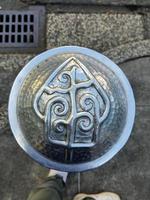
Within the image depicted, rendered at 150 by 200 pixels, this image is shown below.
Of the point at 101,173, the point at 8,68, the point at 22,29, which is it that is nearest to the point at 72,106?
the point at 101,173

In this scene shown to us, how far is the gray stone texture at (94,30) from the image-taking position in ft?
9.46

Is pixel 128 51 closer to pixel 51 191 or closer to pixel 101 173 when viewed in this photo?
pixel 101 173

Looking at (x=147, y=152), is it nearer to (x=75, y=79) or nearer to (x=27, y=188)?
(x=27, y=188)

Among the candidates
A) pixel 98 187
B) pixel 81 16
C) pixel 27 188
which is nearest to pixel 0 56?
pixel 81 16

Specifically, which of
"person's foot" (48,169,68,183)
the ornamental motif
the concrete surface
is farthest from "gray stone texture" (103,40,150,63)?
the ornamental motif

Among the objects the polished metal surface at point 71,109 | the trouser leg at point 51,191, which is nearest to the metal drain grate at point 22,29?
the polished metal surface at point 71,109

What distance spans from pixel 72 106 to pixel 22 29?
4.21 feet

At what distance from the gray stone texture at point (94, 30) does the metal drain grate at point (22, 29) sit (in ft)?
0.23

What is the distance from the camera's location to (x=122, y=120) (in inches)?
82.7

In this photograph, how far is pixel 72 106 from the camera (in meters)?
1.81

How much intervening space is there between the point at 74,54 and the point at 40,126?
40 centimetres

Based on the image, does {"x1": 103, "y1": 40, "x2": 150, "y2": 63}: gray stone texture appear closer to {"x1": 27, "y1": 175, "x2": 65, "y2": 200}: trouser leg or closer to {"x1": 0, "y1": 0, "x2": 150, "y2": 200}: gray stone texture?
{"x1": 0, "y1": 0, "x2": 150, "y2": 200}: gray stone texture

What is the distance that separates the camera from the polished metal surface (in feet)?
6.01

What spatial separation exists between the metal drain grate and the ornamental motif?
1.06 m
